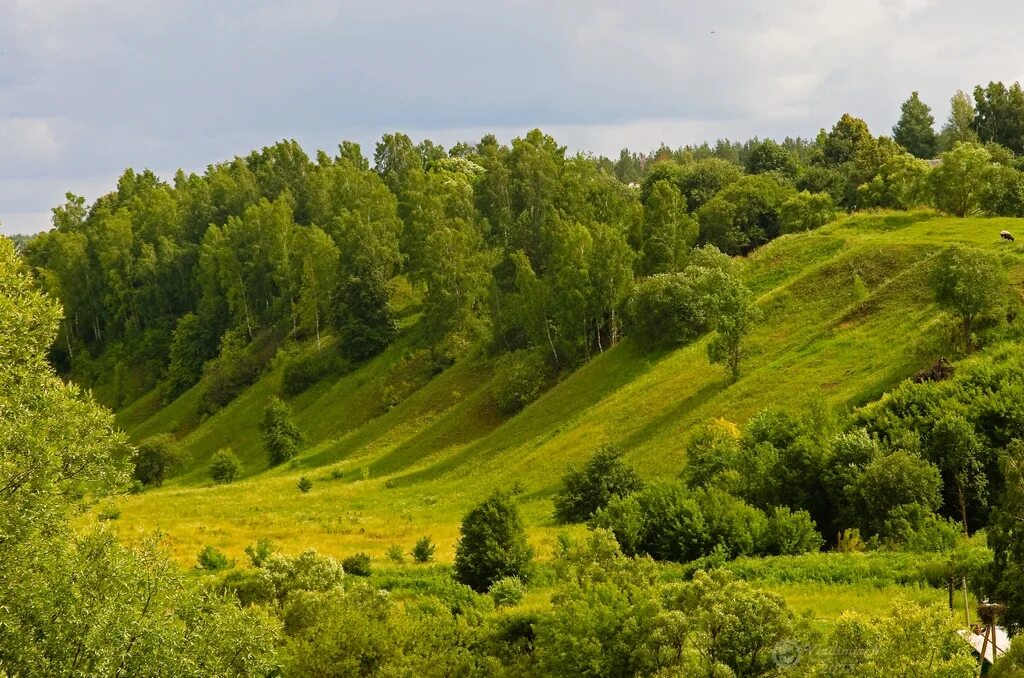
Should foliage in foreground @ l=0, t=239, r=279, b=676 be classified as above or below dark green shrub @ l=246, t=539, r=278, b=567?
above

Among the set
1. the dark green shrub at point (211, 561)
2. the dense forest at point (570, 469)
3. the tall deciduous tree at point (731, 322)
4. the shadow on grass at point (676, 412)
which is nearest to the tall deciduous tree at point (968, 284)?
the dense forest at point (570, 469)

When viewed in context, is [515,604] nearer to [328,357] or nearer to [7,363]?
[7,363]

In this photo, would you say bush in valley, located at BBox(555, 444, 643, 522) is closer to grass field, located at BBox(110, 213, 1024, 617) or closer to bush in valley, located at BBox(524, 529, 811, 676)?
grass field, located at BBox(110, 213, 1024, 617)

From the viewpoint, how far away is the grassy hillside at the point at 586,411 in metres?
51.2

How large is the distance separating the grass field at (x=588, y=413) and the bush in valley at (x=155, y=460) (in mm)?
1838

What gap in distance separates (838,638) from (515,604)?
51.9 feet

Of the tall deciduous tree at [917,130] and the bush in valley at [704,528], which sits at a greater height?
the tall deciduous tree at [917,130]

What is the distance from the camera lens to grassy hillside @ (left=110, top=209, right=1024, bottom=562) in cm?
5122

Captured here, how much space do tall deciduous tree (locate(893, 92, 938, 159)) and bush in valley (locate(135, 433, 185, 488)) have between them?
4131 inches

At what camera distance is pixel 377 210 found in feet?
379

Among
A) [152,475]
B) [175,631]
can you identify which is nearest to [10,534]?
[175,631]

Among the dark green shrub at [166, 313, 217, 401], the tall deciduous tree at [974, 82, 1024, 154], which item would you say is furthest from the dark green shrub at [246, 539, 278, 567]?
the tall deciduous tree at [974, 82, 1024, 154]

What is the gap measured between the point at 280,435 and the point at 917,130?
328 feet

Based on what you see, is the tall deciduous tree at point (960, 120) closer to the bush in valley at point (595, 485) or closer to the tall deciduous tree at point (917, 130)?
the tall deciduous tree at point (917, 130)
